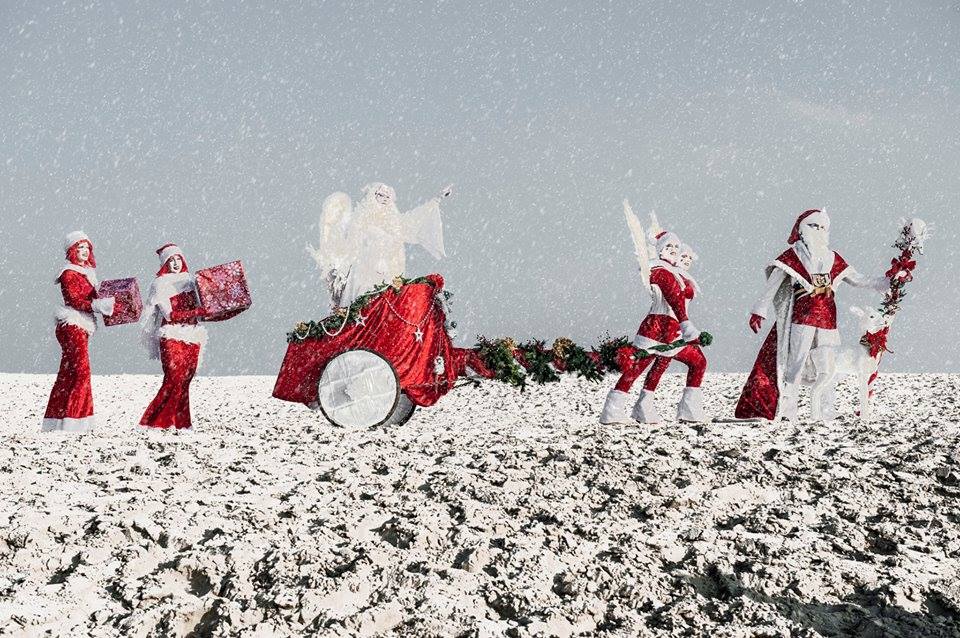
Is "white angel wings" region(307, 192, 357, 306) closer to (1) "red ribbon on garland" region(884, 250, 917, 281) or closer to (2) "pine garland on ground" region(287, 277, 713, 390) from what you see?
(2) "pine garland on ground" region(287, 277, 713, 390)

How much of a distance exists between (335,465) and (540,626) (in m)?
2.75

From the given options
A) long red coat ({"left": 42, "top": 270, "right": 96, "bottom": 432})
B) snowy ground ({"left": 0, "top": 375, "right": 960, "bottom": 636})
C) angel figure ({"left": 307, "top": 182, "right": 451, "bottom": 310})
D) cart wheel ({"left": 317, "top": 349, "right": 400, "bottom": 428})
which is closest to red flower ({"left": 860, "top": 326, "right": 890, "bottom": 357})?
snowy ground ({"left": 0, "top": 375, "right": 960, "bottom": 636})

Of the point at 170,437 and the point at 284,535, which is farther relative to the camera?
the point at 170,437

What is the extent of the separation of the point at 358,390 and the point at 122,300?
2.62 m

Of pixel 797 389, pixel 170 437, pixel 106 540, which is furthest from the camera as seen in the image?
pixel 797 389

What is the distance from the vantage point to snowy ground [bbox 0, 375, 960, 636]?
3561 millimetres

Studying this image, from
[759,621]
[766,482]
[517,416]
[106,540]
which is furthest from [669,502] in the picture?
[517,416]

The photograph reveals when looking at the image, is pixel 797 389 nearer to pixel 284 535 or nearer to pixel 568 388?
pixel 568 388

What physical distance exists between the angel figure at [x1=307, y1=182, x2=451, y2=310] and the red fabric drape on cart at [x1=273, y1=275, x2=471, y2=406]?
435mm

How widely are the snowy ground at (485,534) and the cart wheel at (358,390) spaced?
0.84 meters

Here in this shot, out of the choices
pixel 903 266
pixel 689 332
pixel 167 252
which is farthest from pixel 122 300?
pixel 903 266

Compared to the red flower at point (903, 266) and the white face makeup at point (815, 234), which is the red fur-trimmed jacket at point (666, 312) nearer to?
the white face makeup at point (815, 234)

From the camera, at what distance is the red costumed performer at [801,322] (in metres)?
8.30

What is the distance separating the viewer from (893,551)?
454 centimetres
